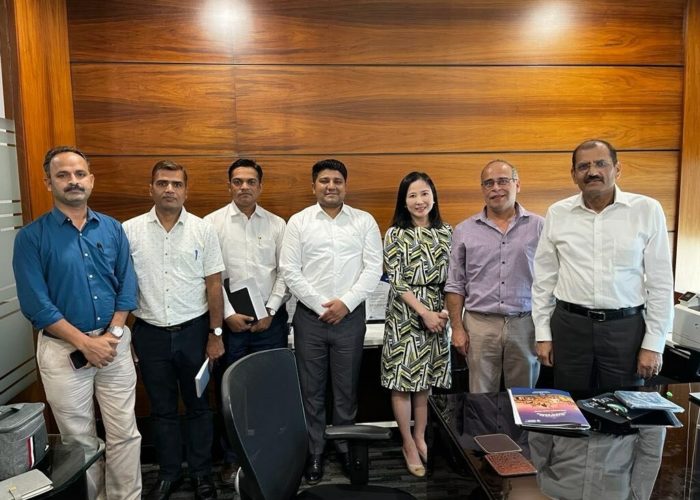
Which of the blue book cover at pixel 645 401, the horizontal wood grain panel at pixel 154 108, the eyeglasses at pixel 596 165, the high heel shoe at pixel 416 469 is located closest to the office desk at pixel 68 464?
the high heel shoe at pixel 416 469

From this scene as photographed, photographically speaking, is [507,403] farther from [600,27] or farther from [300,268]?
[600,27]

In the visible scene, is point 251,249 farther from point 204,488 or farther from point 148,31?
point 148,31

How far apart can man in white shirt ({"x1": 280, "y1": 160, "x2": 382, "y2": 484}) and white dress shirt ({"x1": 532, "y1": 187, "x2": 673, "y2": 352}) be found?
1.02 metres

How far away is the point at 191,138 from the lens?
3.07 metres

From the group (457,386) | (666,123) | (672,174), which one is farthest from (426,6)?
(457,386)

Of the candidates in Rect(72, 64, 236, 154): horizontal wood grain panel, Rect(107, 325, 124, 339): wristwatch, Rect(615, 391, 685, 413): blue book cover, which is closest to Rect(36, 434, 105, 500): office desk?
Rect(107, 325, 124, 339): wristwatch

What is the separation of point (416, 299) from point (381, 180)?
37.5 inches

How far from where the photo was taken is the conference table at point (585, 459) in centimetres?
126

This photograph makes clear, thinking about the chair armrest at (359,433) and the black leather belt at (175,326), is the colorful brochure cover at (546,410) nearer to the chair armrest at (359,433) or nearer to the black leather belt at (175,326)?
the chair armrest at (359,433)

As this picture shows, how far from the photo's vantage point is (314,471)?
2664 millimetres

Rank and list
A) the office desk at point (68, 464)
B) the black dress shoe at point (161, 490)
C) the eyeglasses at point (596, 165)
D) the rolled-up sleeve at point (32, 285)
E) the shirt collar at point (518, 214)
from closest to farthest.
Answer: the office desk at point (68, 464), the rolled-up sleeve at point (32, 285), the eyeglasses at point (596, 165), the black dress shoe at point (161, 490), the shirt collar at point (518, 214)

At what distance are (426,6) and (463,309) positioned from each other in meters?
1.96

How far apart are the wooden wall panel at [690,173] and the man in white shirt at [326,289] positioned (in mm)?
2321

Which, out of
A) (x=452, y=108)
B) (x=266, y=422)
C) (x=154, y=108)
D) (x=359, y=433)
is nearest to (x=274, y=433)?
(x=266, y=422)
